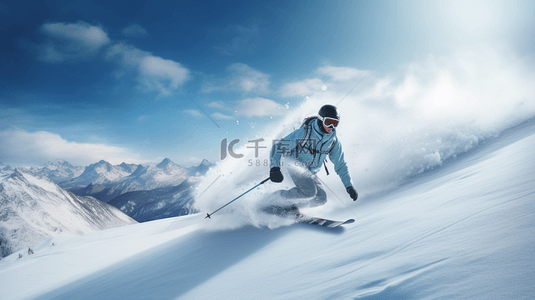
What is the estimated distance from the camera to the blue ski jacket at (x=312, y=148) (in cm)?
462

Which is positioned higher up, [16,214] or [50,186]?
[50,186]

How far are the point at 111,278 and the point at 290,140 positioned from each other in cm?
415

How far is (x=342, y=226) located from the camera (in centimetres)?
354

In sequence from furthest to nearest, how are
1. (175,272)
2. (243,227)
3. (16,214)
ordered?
(16,214) → (243,227) → (175,272)

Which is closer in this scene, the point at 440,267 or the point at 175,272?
the point at 440,267

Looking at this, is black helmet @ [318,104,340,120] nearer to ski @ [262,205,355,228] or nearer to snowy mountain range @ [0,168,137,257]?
ski @ [262,205,355,228]

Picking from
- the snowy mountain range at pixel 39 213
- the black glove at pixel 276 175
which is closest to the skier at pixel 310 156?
the black glove at pixel 276 175

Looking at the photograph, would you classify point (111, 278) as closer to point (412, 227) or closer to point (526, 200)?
point (412, 227)

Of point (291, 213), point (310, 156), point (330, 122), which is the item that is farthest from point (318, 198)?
point (330, 122)

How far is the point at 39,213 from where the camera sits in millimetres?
80375

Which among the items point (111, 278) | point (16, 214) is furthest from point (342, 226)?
point (16, 214)

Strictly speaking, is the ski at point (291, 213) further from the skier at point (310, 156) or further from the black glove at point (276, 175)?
the black glove at point (276, 175)

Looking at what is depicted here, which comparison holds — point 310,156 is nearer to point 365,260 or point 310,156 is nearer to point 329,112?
point 329,112

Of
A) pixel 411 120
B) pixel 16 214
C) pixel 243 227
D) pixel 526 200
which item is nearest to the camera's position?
pixel 526 200
